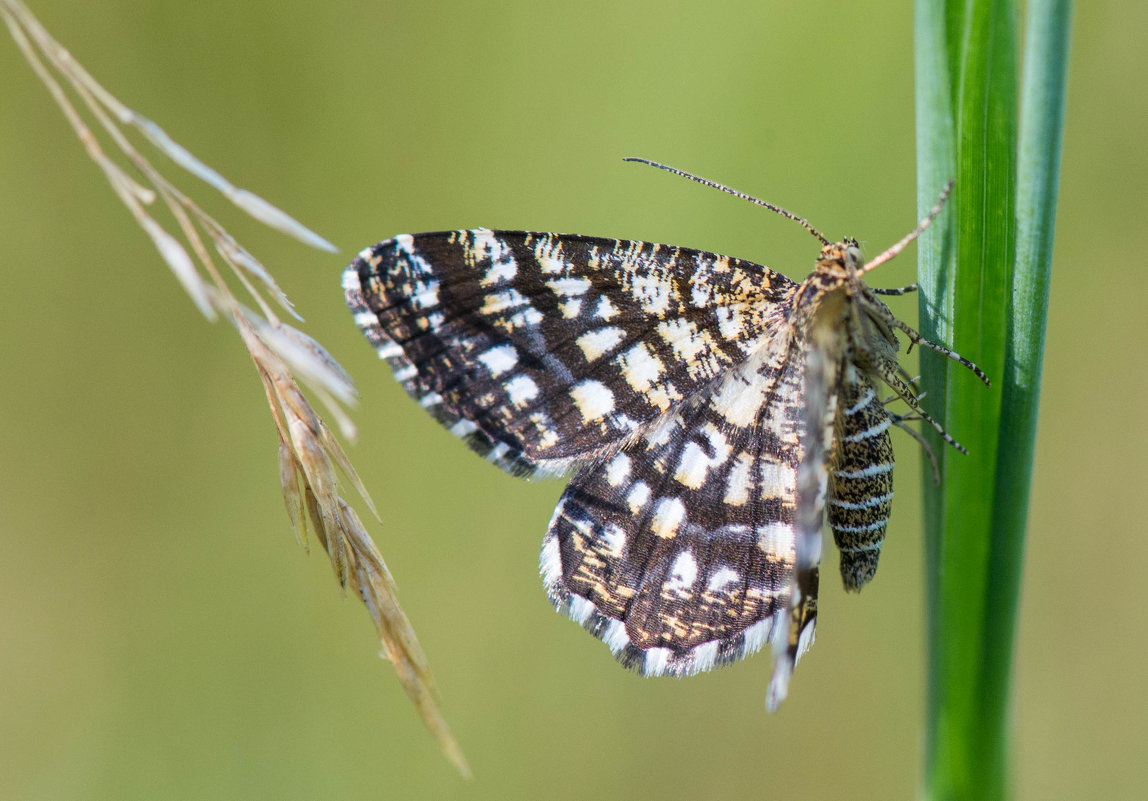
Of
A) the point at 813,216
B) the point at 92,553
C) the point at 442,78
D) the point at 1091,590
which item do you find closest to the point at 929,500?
the point at 813,216

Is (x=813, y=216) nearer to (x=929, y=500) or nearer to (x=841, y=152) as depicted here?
(x=841, y=152)

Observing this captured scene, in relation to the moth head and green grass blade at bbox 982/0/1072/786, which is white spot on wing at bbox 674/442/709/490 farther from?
green grass blade at bbox 982/0/1072/786

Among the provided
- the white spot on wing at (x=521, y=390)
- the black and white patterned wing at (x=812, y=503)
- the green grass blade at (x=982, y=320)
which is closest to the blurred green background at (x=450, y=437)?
the white spot on wing at (x=521, y=390)

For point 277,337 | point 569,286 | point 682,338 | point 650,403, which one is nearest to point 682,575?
point 650,403

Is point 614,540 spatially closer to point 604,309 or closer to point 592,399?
point 592,399

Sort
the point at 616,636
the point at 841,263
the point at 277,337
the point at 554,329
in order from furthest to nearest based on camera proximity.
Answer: the point at 554,329, the point at 616,636, the point at 841,263, the point at 277,337

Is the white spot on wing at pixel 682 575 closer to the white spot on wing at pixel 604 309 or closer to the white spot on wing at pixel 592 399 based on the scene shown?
the white spot on wing at pixel 592 399
